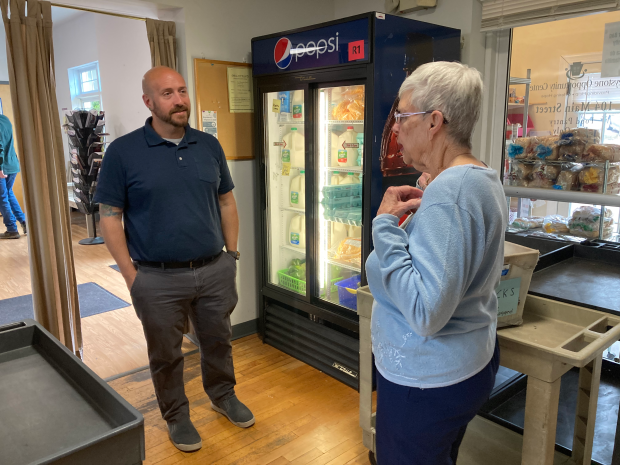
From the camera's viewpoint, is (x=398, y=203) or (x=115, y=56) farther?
(x=115, y=56)

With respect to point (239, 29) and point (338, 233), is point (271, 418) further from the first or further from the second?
point (239, 29)

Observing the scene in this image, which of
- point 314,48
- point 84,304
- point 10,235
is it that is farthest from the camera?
point 10,235

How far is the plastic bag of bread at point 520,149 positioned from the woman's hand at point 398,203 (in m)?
1.99

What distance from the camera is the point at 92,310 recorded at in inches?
177

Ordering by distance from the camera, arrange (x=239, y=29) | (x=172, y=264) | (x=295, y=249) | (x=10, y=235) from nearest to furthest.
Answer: (x=172, y=264), (x=239, y=29), (x=295, y=249), (x=10, y=235)

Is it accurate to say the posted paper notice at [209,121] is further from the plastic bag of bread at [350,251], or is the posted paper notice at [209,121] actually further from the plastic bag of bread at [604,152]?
the plastic bag of bread at [604,152]

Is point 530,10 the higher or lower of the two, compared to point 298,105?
higher

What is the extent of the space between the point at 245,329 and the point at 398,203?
8.99 ft

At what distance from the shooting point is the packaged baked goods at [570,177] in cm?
288

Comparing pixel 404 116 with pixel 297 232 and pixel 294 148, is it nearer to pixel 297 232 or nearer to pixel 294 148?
pixel 294 148

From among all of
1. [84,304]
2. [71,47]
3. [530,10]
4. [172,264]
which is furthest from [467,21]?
[71,47]

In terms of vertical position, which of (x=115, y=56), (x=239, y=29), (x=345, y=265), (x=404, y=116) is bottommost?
(x=345, y=265)

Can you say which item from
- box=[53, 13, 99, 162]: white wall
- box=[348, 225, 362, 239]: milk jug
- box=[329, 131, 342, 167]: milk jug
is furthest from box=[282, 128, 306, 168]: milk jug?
box=[53, 13, 99, 162]: white wall

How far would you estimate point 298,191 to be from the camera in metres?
3.59
